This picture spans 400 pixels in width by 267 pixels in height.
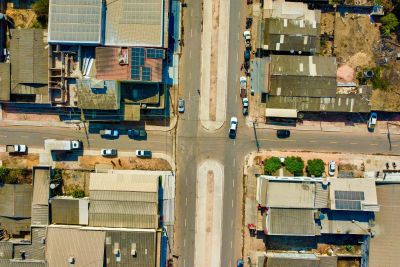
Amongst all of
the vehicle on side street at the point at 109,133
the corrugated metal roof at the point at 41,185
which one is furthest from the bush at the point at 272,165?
the corrugated metal roof at the point at 41,185

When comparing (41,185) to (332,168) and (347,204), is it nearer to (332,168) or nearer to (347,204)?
(332,168)

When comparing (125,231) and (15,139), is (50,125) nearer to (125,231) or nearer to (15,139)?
(15,139)

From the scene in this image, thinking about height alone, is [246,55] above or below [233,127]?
above

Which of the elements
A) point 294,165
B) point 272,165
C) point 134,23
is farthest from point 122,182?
point 294,165

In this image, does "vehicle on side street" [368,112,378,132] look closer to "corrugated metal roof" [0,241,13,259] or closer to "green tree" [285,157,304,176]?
"green tree" [285,157,304,176]

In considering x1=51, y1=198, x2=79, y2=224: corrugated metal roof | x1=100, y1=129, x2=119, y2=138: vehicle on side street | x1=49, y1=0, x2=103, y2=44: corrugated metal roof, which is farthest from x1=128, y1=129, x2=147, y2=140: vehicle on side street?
x1=49, y1=0, x2=103, y2=44: corrugated metal roof

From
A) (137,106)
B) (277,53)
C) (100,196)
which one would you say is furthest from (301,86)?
(100,196)

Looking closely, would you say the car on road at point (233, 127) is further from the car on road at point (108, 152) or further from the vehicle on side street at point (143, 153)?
the car on road at point (108, 152)
